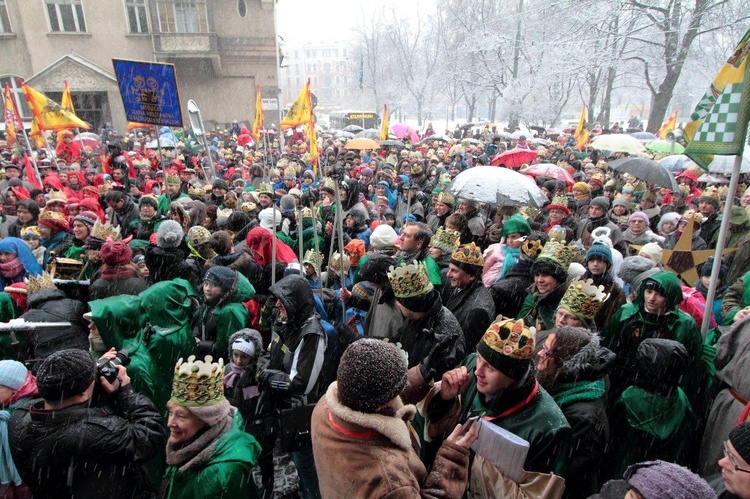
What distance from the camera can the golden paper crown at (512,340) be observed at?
2.32m

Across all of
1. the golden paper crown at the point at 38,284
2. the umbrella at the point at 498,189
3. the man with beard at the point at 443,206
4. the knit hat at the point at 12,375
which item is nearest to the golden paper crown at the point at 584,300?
the umbrella at the point at 498,189

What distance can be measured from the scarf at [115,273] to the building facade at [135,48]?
23.5m

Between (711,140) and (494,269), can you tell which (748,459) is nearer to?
(711,140)

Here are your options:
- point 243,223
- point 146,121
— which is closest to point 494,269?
point 243,223

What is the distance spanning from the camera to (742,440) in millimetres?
1881

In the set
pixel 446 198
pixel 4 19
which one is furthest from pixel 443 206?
pixel 4 19

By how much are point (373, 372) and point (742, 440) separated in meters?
1.57

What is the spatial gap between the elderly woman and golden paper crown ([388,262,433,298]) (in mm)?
1278

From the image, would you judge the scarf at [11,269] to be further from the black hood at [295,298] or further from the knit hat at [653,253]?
the knit hat at [653,253]

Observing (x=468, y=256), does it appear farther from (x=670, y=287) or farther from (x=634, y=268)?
(x=634, y=268)

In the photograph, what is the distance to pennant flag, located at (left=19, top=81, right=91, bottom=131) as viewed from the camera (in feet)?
36.1

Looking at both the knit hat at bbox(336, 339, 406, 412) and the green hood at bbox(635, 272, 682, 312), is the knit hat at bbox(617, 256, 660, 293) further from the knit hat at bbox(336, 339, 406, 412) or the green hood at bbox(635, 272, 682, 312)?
the knit hat at bbox(336, 339, 406, 412)

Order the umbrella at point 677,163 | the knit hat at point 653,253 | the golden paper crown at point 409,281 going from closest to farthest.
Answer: the golden paper crown at point 409,281 → the knit hat at point 653,253 → the umbrella at point 677,163

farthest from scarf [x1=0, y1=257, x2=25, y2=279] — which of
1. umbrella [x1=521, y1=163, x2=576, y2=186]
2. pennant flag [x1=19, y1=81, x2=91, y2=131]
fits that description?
umbrella [x1=521, y1=163, x2=576, y2=186]
